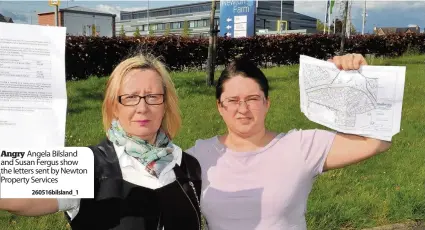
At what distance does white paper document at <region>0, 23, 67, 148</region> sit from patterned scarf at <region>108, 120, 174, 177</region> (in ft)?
0.79

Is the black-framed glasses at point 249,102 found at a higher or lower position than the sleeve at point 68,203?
higher

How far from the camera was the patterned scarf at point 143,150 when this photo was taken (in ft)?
5.67

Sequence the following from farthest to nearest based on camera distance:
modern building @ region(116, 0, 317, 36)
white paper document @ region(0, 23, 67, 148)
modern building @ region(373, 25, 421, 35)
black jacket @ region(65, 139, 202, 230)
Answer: modern building @ region(116, 0, 317, 36), modern building @ region(373, 25, 421, 35), black jacket @ region(65, 139, 202, 230), white paper document @ region(0, 23, 67, 148)

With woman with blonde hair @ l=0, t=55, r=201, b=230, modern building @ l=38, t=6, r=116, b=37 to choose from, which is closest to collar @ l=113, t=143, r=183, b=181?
woman with blonde hair @ l=0, t=55, r=201, b=230

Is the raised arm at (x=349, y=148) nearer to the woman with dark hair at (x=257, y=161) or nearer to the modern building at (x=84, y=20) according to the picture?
the woman with dark hair at (x=257, y=161)

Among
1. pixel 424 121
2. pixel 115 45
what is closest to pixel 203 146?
pixel 424 121

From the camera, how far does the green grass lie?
4098mm

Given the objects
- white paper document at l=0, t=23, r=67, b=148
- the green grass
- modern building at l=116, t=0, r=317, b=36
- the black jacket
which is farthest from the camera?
modern building at l=116, t=0, r=317, b=36

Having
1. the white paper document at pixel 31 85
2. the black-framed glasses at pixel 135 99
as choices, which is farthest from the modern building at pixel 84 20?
the white paper document at pixel 31 85

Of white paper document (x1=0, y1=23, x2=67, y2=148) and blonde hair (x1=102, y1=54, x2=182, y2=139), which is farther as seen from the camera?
blonde hair (x1=102, y1=54, x2=182, y2=139)

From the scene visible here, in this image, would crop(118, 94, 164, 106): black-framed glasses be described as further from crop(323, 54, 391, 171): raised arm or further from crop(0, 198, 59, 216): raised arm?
crop(323, 54, 391, 171): raised arm

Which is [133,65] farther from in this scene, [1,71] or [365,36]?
[365,36]

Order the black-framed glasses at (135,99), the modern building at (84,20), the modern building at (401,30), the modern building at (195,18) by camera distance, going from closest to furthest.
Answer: the black-framed glasses at (135,99), the modern building at (401,30), the modern building at (84,20), the modern building at (195,18)

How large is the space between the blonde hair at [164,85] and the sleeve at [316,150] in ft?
1.86
